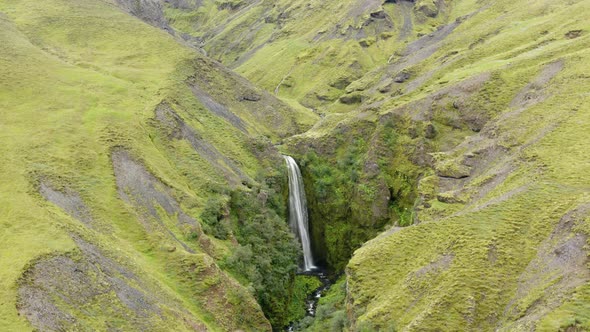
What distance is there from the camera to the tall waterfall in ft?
207

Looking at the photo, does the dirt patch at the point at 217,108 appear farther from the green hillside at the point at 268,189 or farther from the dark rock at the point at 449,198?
the dark rock at the point at 449,198

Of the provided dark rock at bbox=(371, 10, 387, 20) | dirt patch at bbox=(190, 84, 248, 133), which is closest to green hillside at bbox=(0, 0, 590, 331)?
dirt patch at bbox=(190, 84, 248, 133)

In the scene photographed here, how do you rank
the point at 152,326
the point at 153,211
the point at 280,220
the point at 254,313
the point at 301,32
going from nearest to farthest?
the point at 152,326 < the point at 254,313 < the point at 153,211 < the point at 280,220 < the point at 301,32

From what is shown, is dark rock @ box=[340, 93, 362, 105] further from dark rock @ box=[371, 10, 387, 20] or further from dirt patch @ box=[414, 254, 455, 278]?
dirt patch @ box=[414, 254, 455, 278]

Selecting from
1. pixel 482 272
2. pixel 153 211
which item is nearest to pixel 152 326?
pixel 153 211

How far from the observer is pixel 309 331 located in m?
42.2

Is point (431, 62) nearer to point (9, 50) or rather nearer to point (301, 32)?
point (9, 50)

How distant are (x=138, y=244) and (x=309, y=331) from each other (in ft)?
53.7

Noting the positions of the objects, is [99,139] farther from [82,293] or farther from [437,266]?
[437,266]

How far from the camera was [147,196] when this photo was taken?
4538 cm

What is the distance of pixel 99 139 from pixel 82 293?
22.9m

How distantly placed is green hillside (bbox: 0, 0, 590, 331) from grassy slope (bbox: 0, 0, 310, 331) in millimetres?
219

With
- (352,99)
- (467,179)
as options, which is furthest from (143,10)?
(467,179)

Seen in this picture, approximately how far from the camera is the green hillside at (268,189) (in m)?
31.5
